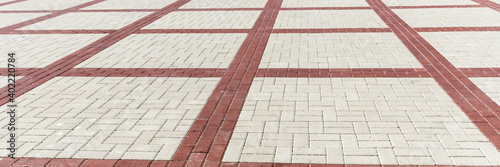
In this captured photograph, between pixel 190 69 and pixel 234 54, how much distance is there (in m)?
1.03

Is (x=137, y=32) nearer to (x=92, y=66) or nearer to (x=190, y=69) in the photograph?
(x=92, y=66)

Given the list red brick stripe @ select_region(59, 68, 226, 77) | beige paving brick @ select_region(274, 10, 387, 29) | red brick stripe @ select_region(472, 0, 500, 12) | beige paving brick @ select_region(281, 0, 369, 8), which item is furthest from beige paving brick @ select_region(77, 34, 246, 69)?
red brick stripe @ select_region(472, 0, 500, 12)

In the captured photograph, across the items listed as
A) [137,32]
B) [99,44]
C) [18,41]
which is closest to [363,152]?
[99,44]

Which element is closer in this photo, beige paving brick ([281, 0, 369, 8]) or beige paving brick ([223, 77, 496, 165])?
beige paving brick ([223, 77, 496, 165])

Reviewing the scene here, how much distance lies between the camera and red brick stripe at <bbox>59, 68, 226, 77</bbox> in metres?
6.38

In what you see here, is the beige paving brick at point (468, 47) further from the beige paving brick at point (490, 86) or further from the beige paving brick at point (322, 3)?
the beige paving brick at point (322, 3)

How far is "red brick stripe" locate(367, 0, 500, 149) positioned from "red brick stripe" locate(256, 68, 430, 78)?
295 millimetres

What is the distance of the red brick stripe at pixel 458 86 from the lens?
14.7 feet

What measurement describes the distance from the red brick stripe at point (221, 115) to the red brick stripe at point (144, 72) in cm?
34

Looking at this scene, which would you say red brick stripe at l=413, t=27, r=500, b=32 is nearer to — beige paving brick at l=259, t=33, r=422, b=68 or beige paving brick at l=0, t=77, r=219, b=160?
beige paving brick at l=259, t=33, r=422, b=68

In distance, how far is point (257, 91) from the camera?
5609mm

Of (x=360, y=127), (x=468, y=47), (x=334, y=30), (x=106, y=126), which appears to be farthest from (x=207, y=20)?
(x=360, y=127)

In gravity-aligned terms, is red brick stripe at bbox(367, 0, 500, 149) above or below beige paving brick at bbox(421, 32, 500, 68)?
above

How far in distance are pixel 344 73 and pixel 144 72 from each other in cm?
311
